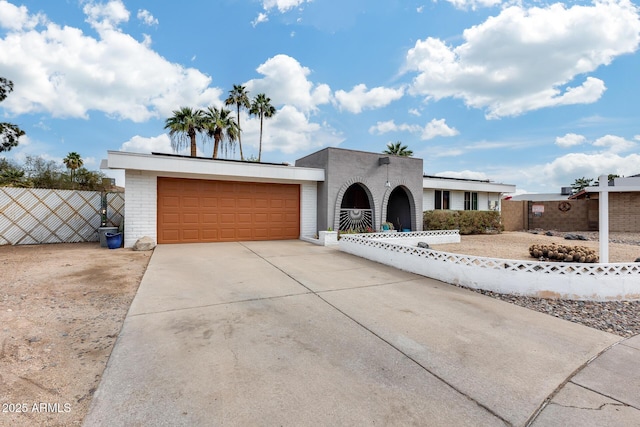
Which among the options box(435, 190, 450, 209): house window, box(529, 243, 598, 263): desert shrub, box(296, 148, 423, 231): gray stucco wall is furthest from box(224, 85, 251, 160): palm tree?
box(529, 243, 598, 263): desert shrub

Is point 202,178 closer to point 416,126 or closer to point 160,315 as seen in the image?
point 160,315

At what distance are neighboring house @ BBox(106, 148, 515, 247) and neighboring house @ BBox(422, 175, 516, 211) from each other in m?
1.83

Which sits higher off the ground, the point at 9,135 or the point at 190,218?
the point at 9,135

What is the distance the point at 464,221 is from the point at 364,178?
5.98 m

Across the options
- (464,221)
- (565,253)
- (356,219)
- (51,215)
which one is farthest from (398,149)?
(51,215)

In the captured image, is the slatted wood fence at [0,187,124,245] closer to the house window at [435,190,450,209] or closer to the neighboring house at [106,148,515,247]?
the neighboring house at [106,148,515,247]

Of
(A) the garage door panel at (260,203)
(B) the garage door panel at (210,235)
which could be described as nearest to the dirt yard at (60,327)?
(B) the garage door panel at (210,235)

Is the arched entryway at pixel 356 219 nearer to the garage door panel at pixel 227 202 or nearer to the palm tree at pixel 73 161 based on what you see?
the garage door panel at pixel 227 202

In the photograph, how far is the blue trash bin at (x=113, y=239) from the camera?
9.26m

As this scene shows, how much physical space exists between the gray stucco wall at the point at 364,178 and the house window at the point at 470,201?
16.1ft

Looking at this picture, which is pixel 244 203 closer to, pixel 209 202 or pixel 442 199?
pixel 209 202

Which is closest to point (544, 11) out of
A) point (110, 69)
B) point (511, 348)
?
point (511, 348)

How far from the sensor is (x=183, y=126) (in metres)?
22.2

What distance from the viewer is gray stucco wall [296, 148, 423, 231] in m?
11.7
